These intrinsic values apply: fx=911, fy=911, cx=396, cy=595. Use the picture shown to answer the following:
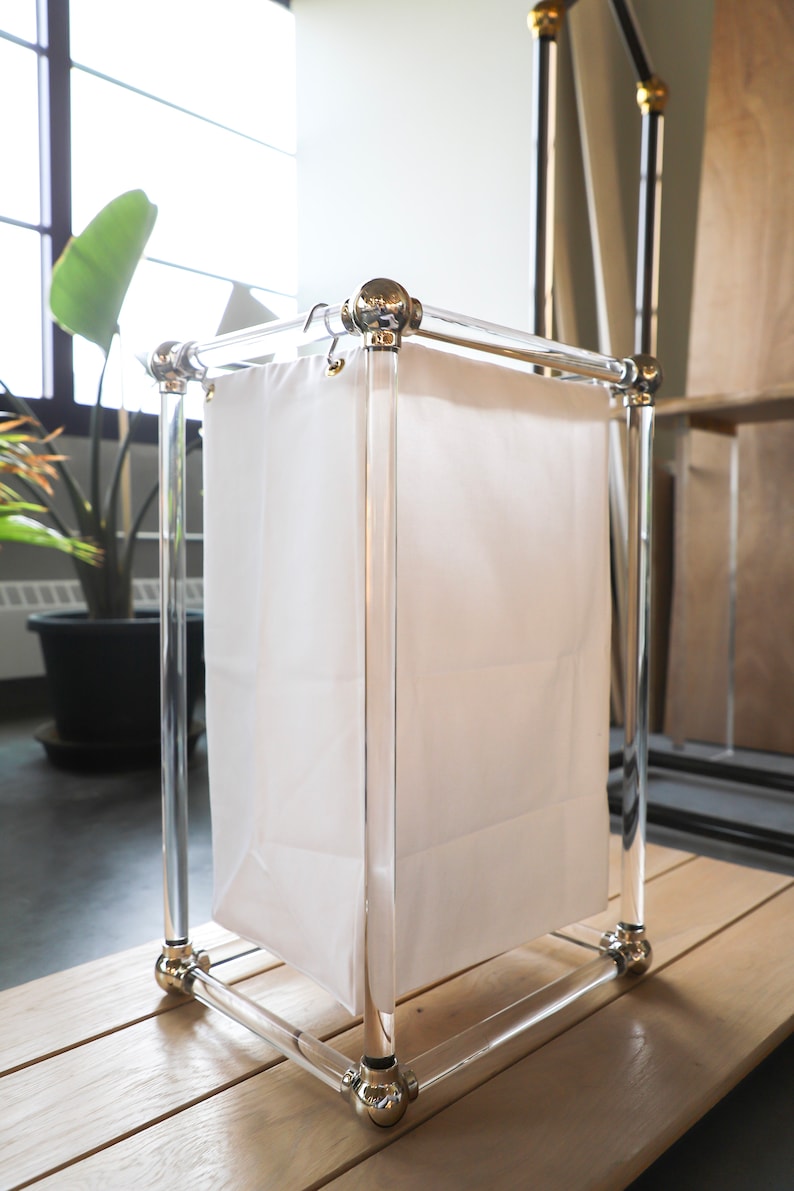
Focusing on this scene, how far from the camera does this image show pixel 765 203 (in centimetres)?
211

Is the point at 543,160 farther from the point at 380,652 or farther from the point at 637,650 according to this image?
the point at 380,652

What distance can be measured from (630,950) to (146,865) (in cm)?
78

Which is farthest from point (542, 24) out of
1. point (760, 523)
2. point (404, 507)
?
point (760, 523)

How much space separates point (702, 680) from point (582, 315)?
113cm

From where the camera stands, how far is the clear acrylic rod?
659 millimetres

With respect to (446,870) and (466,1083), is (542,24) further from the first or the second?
(466,1083)

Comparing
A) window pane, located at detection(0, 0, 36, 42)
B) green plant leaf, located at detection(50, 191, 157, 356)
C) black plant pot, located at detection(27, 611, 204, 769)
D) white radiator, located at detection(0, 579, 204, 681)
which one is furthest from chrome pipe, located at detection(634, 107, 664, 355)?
window pane, located at detection(0, 0, 36, 42)

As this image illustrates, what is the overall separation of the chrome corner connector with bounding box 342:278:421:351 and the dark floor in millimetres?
689

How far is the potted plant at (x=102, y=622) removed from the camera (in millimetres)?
1815

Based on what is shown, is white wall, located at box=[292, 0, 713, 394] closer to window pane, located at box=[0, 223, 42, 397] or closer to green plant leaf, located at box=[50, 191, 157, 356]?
window pane, located at box=[0, 223, 42, 397]

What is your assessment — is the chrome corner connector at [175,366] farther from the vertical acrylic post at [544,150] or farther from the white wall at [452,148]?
the white wall at [452,148]

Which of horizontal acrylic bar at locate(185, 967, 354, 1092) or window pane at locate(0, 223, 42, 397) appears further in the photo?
window pane at locate(0, 223, 42, 397)

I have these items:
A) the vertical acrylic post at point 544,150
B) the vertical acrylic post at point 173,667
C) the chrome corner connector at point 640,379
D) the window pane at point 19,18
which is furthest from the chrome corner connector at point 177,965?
the window pane at point 19,18

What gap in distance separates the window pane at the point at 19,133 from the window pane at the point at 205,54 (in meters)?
0.25
